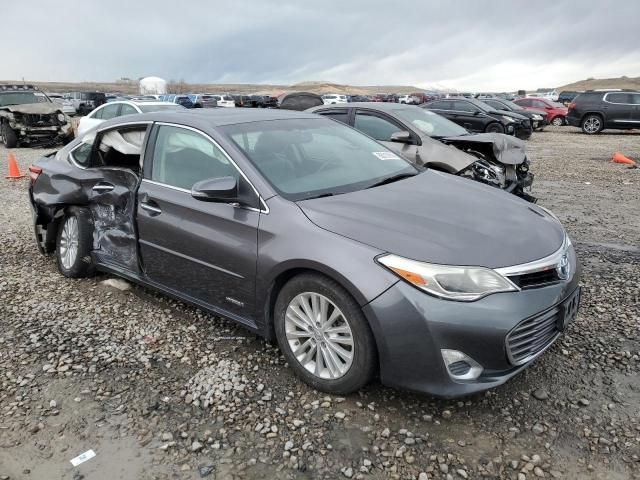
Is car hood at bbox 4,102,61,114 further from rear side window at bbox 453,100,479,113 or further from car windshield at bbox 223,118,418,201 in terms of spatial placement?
car windshield at bbox 223,118,418,201

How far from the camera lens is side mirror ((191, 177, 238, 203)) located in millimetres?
3137

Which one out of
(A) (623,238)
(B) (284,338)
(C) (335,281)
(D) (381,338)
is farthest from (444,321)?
(A) (623,238)

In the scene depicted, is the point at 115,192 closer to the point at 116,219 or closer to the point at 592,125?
the point at 116,219

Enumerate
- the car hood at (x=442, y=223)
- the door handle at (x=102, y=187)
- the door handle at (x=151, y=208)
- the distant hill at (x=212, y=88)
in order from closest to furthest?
1. the car hood at (x=442, y=223)
2. the door handle at (x=151, y=208)
3. the door handle at (x=102, y=187)
4. the distant hill at (x=212, y=88)

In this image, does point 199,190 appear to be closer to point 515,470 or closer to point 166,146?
point 166,146

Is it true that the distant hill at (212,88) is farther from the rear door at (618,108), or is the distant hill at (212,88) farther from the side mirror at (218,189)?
the side mirror at (218,189)

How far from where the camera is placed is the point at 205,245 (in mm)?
3406

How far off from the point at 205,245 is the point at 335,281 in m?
1.05

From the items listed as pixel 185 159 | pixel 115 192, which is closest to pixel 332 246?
pixel 185 159

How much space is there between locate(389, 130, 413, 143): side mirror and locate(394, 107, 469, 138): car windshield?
35 cm

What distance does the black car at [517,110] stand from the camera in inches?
849

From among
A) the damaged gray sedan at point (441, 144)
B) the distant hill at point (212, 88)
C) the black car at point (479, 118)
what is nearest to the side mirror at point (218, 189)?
the damaged gray sedan at point (441, 144)

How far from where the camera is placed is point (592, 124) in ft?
69.0

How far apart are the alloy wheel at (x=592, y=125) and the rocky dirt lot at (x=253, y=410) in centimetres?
1924
